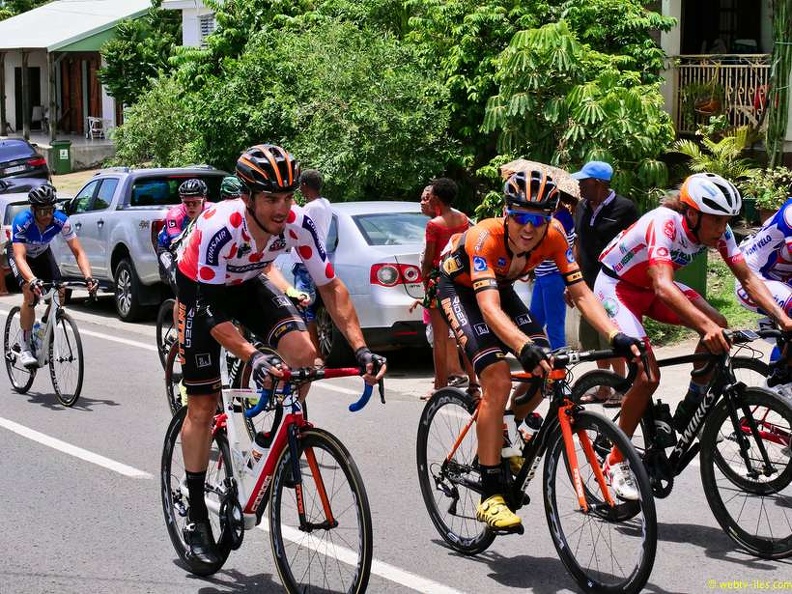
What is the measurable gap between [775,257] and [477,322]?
252 cm

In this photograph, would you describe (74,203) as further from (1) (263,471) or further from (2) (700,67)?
(1) (263,471)

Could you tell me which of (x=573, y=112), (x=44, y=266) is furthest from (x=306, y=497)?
(x=573, y=112)

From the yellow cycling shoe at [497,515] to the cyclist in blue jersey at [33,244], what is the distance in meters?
5.64

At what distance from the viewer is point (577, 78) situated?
14750 millimetres

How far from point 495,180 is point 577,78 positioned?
6.50ft

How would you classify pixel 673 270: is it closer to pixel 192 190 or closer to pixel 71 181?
pixel 192 190

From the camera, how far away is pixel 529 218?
5984 mm

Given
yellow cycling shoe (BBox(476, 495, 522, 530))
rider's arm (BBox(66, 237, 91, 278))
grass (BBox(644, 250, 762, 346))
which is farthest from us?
grass (BBox(644, 250, 762, 346))

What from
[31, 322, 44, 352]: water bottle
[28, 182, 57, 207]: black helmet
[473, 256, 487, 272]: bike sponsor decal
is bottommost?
[31, 322, 44, 352]: water bottle

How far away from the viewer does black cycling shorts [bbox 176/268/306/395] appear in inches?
229

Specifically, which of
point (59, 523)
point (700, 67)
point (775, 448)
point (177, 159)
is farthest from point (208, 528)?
point (177, 159)

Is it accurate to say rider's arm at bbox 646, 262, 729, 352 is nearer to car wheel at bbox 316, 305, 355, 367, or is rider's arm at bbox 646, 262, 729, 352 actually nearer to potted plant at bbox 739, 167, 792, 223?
car wheel at bbox 316, 305, 355, 367

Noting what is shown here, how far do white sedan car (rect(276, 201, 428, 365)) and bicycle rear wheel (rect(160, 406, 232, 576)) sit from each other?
5.14m

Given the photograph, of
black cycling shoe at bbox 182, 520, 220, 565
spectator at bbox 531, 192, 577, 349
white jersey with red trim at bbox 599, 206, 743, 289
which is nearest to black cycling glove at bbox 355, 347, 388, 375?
black cycling shoe at bbox 182, 520, 220, 565
